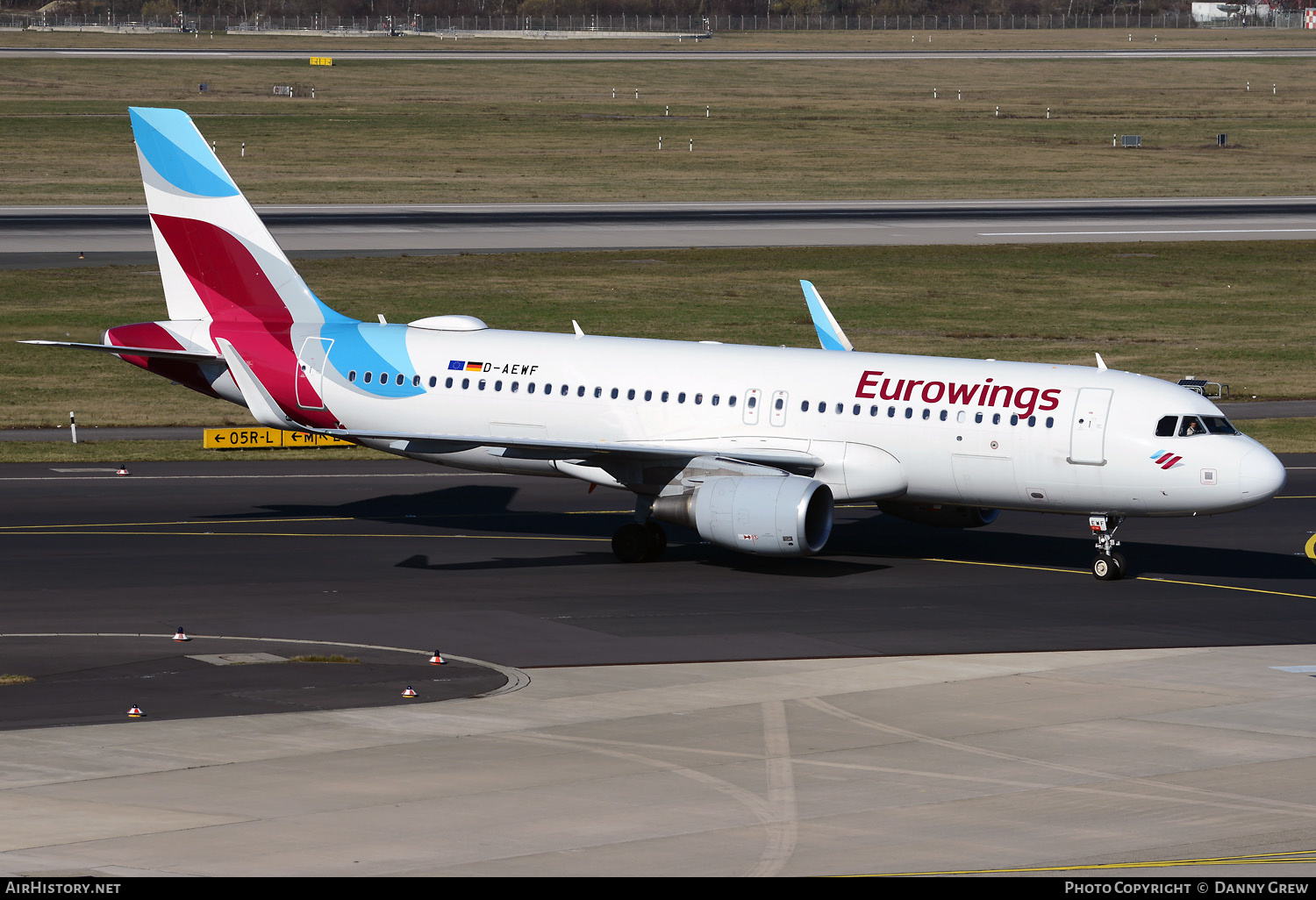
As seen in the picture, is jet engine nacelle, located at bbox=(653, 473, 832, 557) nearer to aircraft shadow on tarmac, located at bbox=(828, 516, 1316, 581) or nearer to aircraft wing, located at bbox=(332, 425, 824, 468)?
aircraft wing, located at bbox=(332, 425, 824, 468)

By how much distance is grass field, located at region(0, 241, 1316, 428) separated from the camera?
6581cm

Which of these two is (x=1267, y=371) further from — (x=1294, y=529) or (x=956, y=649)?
(x=956, y=649)

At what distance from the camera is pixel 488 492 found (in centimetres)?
4888

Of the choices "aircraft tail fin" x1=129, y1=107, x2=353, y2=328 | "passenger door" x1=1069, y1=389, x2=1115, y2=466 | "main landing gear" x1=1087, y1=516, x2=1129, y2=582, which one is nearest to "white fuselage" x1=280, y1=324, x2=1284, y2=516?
"passenger door" x1=1069, y1=389, x2=1115, y2=466

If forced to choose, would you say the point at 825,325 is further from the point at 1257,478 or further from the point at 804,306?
the point at 804,306

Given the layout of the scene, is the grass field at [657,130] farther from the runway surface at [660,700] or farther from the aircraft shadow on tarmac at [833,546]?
the runway surface at [660,700]

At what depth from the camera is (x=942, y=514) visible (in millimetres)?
40625

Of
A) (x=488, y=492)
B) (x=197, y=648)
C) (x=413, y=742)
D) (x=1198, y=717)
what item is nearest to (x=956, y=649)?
(x=1198, y=717)

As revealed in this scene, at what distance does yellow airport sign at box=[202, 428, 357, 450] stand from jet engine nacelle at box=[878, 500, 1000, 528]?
1904 cm

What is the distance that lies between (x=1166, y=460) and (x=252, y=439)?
28.3m

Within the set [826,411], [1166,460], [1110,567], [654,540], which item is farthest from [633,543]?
[1166,460]

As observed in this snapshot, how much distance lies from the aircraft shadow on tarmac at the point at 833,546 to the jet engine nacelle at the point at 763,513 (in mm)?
2359

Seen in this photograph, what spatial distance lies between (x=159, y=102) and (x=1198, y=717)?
14335 cm

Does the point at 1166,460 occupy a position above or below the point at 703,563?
above
